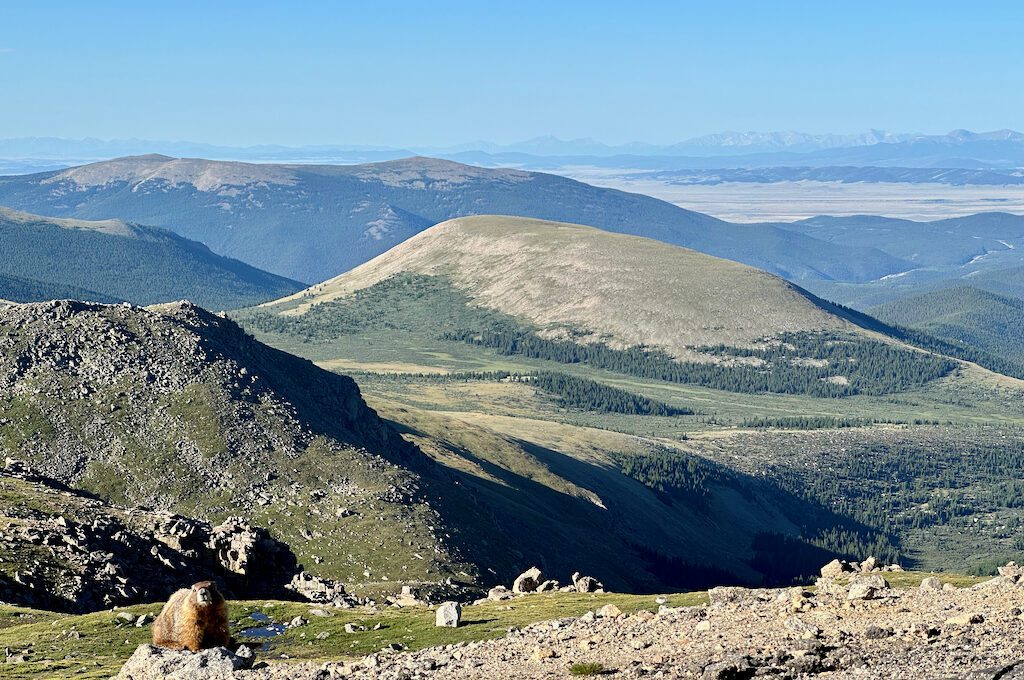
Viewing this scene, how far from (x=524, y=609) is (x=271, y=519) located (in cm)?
4368

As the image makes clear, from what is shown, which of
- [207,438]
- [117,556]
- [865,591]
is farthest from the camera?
[207,438]

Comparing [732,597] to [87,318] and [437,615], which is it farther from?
[87,318]

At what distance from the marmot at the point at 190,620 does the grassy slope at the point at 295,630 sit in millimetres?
2935

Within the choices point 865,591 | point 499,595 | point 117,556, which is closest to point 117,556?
point 117,556

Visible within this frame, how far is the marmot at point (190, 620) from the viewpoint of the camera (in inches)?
1629

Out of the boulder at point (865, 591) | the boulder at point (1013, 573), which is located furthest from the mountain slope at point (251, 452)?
the boulder at point (1013, 573)

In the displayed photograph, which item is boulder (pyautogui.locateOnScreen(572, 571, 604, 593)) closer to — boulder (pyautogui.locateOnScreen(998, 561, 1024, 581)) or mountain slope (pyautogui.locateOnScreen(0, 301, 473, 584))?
mountain slope (pyautogui.locateOnScreen(0, 301, 473, 584))

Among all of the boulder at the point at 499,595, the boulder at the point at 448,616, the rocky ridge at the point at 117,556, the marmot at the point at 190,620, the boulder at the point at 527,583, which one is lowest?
the boulder at the point at 527,583

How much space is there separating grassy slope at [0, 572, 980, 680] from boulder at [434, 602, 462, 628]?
42cm

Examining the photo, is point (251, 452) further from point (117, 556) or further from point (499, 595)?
point (499, 595)

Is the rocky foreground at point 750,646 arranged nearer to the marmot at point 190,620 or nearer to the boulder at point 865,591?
the boulder at point 865,591

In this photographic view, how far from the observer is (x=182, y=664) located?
3975 cm

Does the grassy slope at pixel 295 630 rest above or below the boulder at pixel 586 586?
above

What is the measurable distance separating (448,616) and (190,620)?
12.0 m
